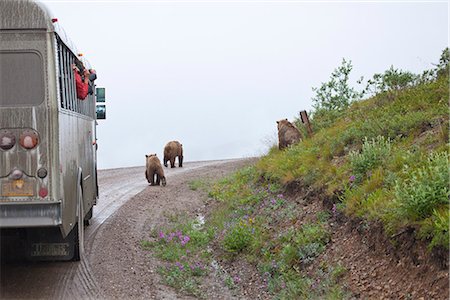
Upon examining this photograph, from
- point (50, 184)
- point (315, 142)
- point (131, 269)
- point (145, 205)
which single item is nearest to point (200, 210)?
point (145, 205)

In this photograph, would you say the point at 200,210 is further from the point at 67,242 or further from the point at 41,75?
the point at 41,75

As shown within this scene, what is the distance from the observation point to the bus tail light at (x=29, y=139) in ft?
23.3

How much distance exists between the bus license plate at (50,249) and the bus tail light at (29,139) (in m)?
1.88

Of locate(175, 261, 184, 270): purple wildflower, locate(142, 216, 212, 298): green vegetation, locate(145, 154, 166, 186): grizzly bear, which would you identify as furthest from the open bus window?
locate(175, 261, 184, 270): purple wildflower

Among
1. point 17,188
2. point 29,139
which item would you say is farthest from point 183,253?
point 29,139

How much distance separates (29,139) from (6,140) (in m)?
0.27

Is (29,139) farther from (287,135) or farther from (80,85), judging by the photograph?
(287,135)

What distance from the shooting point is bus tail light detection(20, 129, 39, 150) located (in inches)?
280

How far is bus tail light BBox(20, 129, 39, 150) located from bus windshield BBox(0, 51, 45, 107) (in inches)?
13.8

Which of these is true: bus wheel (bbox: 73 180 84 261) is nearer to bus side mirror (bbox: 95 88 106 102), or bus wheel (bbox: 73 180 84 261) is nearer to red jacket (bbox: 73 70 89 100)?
red jacket (bbox: 73 70 89 100)

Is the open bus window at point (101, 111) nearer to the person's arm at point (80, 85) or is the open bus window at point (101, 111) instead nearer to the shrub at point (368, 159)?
the person's arm at point (80, 85)

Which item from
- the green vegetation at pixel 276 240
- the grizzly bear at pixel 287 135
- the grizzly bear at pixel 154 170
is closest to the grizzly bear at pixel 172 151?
the grizzly bear at pixel 154 170

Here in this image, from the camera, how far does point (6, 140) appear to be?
7.08 m

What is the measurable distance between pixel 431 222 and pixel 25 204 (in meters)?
4.76
